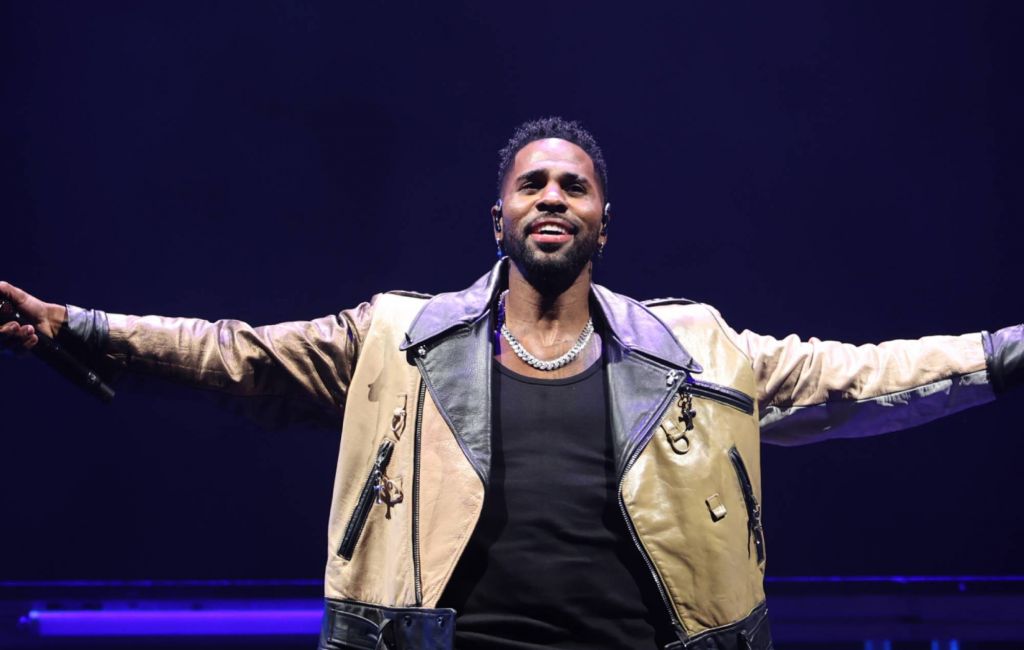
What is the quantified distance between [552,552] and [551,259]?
1.82 feet

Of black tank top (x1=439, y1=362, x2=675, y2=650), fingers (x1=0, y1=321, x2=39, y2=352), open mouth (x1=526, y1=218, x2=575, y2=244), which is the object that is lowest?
black tank top (x1=439, y1=362, x2=675, y2=650)

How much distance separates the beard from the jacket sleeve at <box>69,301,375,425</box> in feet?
0.98

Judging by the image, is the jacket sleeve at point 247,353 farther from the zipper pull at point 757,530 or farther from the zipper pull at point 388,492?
the zipper pull at point 757,530

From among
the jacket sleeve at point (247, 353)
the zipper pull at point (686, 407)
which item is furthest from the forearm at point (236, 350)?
the zipper pull at point (686, 407)

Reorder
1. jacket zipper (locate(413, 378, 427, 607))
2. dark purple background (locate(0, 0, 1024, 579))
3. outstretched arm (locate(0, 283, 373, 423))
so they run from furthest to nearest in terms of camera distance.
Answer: dark purple background (locate(0, 0, 1024, 579))
outstretched arm (locate(0, 283, 373, 423))
jacket zipper (locate(413, 378, 427, 607))

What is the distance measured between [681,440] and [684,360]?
0.52ft

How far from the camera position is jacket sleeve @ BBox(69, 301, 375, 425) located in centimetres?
186

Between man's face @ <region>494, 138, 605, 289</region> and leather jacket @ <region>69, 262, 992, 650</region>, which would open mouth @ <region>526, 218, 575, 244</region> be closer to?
man's face @ <region>494, 138, 605, 289</region>

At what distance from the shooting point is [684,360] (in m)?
1.96

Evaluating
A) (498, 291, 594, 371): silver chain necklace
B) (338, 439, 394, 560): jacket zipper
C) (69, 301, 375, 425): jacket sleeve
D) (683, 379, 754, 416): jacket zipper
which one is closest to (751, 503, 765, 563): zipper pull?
(683, 379, 754, 416): jacket zipper

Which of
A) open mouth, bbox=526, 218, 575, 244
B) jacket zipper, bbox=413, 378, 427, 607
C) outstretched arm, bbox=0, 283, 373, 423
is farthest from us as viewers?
open mouth, bbox=526, 218, 575, 244

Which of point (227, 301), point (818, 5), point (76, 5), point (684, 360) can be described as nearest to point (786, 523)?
point (684, 360)

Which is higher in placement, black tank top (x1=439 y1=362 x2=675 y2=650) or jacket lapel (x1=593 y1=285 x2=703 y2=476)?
jacket lapel (x1=593 y1=285 x2=703 y2=476)

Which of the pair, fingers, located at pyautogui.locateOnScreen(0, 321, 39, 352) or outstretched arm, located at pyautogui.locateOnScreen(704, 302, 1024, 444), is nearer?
fingers, located at pyautogui.locateOnScreen(0, 321, 39, 352)
